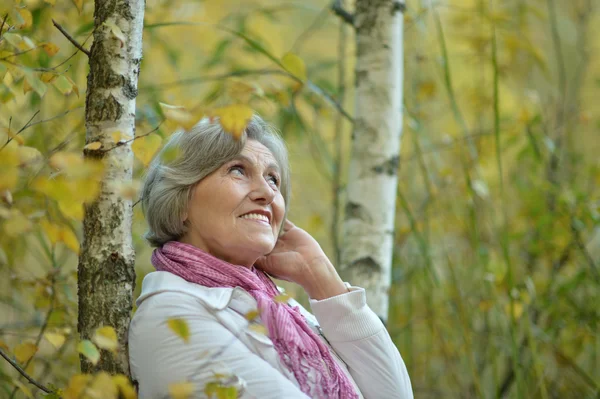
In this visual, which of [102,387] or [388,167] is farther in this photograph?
[388,167]

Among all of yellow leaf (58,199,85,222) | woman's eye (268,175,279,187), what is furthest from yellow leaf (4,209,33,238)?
woman's eye (268,175,279,187)

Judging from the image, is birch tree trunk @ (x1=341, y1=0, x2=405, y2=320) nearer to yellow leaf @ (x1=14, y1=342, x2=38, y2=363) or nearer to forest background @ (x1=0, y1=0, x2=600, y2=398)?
forest background @ (x1=0, y1=0, x2=600, y2=398)

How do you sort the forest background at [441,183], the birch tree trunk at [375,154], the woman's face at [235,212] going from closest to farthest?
1. the woman's face at [235,212]
2. the birch tree trunk at [375,154]
3. the forest background at [441,183]

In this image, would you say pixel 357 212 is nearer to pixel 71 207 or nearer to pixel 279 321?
pixel 279 321

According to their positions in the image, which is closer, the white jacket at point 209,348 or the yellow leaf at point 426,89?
the white jacket at point 209,348

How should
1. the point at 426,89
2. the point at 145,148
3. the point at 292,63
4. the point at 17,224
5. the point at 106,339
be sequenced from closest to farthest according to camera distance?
the point at 17,224
the point at 106,339
the point at 145,148
the point at 292,63
the point at 426,89

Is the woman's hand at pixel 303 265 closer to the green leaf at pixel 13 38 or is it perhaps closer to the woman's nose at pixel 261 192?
the woman's nose at pixel 261 192

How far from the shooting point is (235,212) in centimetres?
135

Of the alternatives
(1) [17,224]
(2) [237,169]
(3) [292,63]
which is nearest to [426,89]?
(3) [292,63]

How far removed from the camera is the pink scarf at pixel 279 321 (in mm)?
1246

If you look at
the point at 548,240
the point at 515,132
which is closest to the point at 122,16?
the point at 515,132

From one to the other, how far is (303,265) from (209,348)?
0.41 meters

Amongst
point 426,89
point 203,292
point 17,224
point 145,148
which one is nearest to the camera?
point 17,224

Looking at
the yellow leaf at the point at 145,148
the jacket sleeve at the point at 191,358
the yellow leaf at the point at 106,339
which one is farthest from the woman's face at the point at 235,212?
the yellow leaf at the point at 106,339
